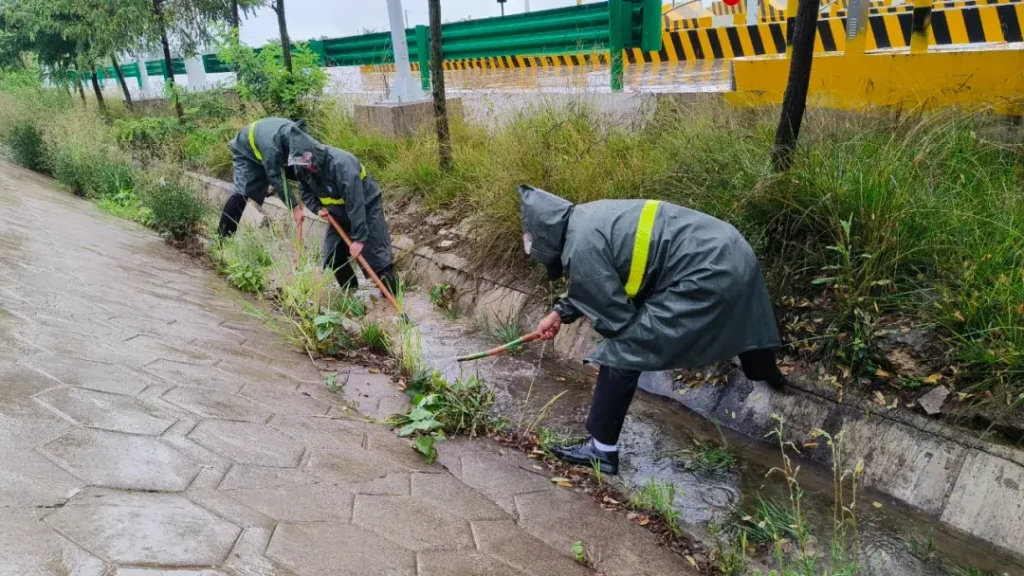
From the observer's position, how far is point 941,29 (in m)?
7.54

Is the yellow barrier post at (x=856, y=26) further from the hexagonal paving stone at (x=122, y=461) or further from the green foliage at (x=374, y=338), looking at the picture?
the hexagonal paving stone at (x=122, y=461)

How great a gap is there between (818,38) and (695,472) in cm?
639

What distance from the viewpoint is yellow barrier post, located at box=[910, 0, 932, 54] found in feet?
15.6

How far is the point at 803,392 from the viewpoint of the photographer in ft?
12.1

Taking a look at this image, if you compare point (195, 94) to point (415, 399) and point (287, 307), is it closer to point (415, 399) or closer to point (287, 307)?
point (287, 307)

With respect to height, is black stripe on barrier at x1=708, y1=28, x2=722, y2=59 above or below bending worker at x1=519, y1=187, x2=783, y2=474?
above

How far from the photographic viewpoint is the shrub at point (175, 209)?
691cm

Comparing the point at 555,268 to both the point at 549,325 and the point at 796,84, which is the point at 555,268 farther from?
the point at 796,84

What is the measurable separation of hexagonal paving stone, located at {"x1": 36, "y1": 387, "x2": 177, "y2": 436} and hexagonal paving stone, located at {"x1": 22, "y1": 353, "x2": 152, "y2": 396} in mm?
78

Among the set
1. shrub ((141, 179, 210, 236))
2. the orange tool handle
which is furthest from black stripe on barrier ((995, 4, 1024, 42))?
shrub ((141, 179, 210, 236))

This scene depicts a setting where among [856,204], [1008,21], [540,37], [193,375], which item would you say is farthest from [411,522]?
[1008,21]

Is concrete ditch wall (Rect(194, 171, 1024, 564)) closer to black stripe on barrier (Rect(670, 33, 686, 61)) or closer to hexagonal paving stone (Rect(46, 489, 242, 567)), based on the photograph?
hexagonal paving stone (Rect(46, 489, 242, 567))

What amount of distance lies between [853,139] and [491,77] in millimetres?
6262

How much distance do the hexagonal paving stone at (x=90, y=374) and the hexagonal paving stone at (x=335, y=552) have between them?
117cm
